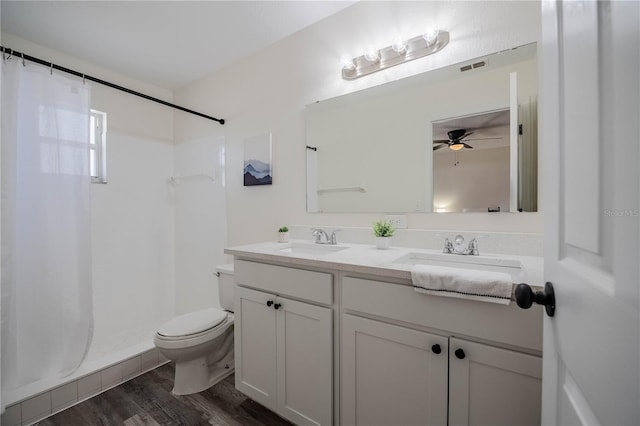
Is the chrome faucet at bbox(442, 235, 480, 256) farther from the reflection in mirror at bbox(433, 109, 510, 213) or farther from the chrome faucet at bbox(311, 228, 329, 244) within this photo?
the chrome faucet at bbox(311, 228, 329, 244)

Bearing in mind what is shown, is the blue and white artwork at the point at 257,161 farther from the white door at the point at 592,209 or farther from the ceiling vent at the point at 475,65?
the white door at the point at 592,209

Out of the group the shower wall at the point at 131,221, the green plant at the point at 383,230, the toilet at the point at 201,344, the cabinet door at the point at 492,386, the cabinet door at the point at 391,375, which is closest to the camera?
the cabinet door at the point at 492,386

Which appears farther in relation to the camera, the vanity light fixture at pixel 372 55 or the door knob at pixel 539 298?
the vanity light fixture at pixel 372 55

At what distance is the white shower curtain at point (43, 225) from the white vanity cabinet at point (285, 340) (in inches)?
43.5

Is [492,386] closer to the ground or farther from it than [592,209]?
closer to the ground

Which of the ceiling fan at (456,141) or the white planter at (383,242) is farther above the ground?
the ceiling fan at (456,141)

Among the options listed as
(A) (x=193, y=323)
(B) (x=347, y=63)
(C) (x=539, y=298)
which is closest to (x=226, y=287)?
(A) (x=193, y=323)

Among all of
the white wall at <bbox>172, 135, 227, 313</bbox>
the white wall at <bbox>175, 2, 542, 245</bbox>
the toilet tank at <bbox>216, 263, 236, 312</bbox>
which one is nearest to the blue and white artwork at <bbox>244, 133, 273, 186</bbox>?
the white wall at <bbox>175, 2, 542, 245</bbox>

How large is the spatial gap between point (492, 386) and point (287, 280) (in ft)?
2.83

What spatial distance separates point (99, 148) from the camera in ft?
7.30

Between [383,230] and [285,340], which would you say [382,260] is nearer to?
[383,230]

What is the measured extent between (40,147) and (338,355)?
205 centimetres

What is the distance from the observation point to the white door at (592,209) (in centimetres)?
32

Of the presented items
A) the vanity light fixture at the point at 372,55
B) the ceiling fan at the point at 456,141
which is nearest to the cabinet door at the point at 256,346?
the ceiling fan at the point at 456,141
